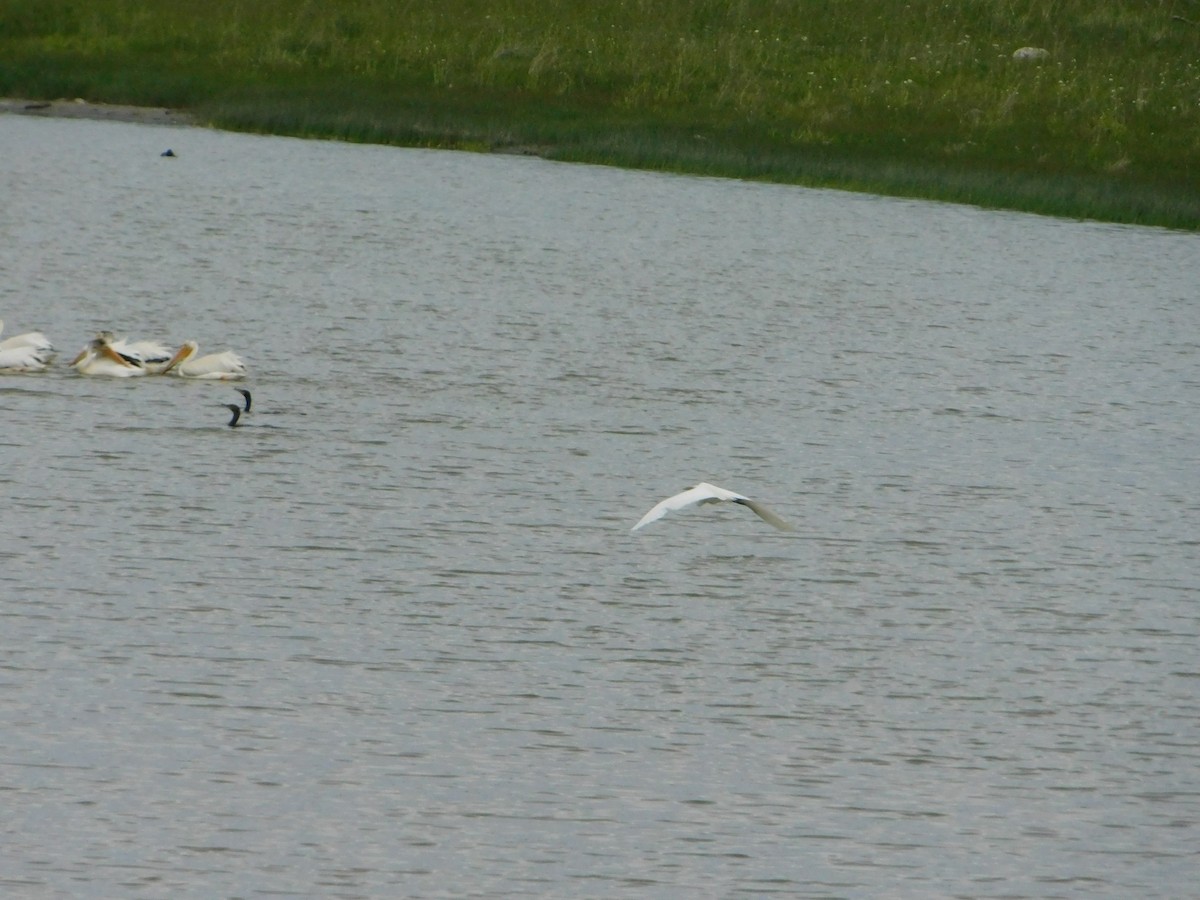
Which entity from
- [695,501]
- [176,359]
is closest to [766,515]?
[695,501]

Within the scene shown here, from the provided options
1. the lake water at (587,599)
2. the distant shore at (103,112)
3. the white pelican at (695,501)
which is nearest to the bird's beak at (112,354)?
the lake water at (587,599)

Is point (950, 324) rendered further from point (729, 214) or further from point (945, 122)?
point (945, 122)

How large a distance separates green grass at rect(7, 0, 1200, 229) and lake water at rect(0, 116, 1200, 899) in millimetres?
15338

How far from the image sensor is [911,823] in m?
8.02

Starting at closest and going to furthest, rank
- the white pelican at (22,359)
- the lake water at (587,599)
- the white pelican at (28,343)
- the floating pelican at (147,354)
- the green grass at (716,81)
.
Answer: the lake water at (587,599), the white pelican at (22,359), the white pelican at (28,343), the floating pelican at (147,354), the green grass at (716,81)

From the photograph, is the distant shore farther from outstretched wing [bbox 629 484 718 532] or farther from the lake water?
outstretched wing [bbox 629 484 718 532]

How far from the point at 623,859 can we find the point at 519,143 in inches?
1333

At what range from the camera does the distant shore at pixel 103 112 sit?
43.1 m

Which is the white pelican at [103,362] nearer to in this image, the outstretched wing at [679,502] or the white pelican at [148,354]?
the white pelican at [148,354]

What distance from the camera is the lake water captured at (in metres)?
7.70

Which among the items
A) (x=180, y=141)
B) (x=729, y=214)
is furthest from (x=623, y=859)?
(x=180, y=141)

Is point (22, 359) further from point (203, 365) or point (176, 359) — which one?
point (203, 365)

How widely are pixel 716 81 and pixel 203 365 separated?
94.7 feet

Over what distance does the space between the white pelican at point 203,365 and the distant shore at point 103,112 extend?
27.2 metres
